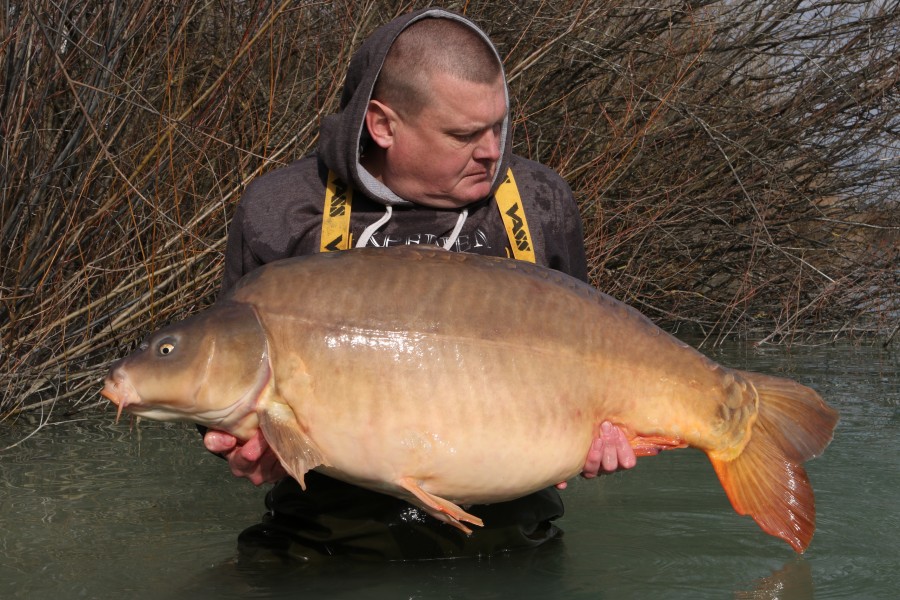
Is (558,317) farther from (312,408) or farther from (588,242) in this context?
(588,242)

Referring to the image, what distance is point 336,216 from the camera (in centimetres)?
306

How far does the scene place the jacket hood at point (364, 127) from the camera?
3000 millimetres

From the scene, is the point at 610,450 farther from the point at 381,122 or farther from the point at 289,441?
the point at 381,122

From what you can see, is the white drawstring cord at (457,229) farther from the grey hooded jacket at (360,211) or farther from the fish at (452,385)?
the fish at (452,385)

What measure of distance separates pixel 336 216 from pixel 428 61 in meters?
0.50

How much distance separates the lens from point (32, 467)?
3998 millimetres

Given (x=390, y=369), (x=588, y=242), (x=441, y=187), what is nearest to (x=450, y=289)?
(x=390, y=369)

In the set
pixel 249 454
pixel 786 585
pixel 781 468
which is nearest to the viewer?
pixel 249 454

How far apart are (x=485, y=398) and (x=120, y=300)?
2.99 metres

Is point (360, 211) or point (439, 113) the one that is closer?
point (439, 113)

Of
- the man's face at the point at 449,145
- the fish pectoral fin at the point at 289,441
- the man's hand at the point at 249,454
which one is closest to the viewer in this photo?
the fish pectoral fin at the point at 289,441

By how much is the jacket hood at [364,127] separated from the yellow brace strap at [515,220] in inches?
1.6

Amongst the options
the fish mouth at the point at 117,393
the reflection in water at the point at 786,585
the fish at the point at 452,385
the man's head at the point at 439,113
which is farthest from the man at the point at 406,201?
the fish mouth at the point at 117,393

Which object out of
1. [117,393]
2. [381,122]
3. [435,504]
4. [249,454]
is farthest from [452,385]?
[381,122]
